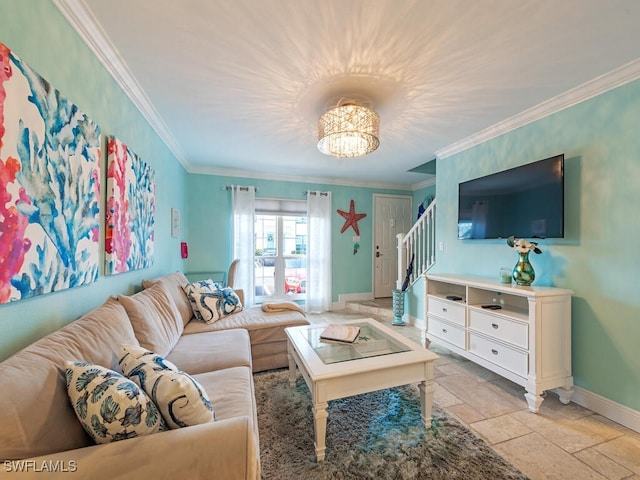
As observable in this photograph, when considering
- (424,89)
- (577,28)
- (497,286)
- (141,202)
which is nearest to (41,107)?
(141,202)

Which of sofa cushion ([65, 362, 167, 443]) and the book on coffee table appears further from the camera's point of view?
the book on coffee table

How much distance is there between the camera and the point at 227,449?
0.84 metres

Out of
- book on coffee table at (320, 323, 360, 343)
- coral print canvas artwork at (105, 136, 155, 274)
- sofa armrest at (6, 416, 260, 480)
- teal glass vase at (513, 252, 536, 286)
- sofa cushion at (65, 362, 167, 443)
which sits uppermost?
coral print canvas artwork at (105, 136, 155, 274)

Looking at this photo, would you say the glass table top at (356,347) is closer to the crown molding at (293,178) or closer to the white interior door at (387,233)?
the crown molding at (293,178)

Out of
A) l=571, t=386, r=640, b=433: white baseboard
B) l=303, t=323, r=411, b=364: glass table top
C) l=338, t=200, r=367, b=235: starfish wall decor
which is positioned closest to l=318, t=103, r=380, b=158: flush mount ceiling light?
l=303, t=323, r=411, b=364: glass table top

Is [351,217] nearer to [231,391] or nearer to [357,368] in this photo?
[357,368]

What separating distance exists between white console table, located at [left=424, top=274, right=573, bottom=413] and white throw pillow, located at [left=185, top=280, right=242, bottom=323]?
7.48 feet

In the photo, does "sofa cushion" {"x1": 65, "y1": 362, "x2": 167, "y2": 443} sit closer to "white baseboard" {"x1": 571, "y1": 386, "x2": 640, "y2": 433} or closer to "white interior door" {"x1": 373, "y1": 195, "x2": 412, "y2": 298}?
"white baseboard" {"x1": 571, "y1": 386, "x2": 640, "y2": 433}

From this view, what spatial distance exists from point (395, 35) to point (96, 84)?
1787 millimetres

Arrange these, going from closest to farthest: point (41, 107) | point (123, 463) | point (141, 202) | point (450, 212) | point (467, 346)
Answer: point (123, 463) < point (41, 107) < point (141, 202) < point (467, 346) < point (450, 212)

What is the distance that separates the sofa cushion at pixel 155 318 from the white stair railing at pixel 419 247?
3.11m

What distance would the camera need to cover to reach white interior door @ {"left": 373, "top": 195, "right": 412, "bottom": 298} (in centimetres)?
519

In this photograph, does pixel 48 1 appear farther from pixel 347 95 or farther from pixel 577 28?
pixel 577 28

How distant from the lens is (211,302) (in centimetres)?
263
